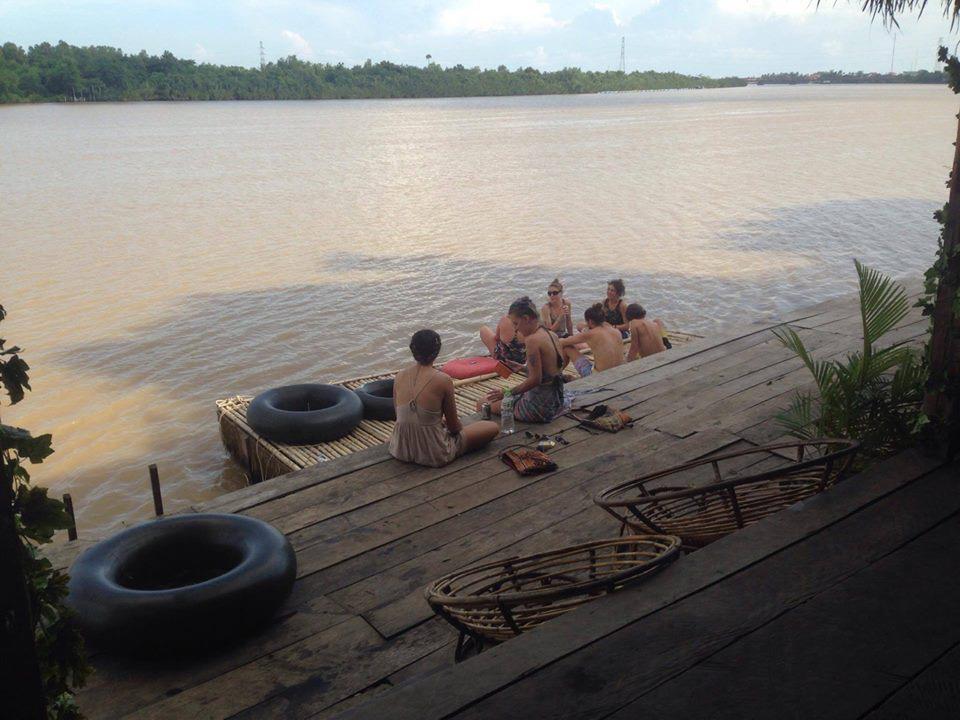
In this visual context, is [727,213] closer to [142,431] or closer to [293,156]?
[142,431]

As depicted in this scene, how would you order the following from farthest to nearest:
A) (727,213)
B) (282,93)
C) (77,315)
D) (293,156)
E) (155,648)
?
1. (282,93)
2. (293,156)
3. (727,213)
4. (77,315)
5. (155,648)

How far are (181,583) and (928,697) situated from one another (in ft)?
11.1

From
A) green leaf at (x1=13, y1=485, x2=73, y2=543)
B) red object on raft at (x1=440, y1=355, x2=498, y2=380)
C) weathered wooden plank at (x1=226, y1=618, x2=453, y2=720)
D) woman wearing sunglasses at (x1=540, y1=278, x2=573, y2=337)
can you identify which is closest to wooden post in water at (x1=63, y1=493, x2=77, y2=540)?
green leaf at (x1=13, y1=485, x2=73, y2=543)

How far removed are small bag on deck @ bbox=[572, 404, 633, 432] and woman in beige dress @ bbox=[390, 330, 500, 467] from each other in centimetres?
84

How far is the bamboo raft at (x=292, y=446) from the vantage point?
6.80 metres

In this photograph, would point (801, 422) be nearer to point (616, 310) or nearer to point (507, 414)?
point (507, 414)

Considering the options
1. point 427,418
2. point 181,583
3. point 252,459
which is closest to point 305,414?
point 252,459

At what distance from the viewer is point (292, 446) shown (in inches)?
275

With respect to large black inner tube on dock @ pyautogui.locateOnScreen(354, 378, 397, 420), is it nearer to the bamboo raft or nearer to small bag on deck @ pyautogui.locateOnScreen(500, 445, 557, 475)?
the bamboo raft

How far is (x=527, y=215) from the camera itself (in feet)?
70.6

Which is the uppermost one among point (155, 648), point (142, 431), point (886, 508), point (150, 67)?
point (150, 67)

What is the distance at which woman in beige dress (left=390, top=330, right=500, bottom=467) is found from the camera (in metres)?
5.14

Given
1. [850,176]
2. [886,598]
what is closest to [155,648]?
[886,598]

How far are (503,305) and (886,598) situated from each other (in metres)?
11.0
